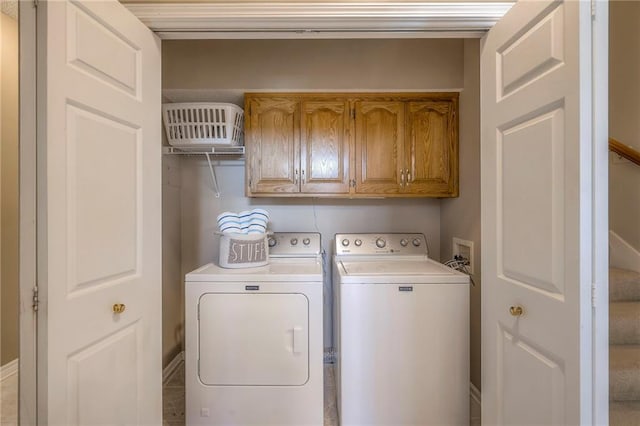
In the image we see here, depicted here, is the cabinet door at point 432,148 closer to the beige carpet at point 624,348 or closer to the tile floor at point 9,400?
the beige carpet at point 624,348

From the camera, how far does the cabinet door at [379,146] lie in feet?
7.34

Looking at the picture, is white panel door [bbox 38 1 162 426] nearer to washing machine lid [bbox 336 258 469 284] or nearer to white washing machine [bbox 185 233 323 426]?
white washing machine [bbox 185 233 323 426]

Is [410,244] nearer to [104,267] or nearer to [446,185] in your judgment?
[446,185]

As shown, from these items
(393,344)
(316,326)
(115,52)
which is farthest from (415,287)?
(115,52)

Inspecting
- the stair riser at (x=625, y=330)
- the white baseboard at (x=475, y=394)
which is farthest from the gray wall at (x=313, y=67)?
the white baseboard at (x=475, y=394)

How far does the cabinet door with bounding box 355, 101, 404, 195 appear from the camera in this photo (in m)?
2.24

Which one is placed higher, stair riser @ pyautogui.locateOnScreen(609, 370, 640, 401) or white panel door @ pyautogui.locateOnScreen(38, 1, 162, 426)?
white panel door @ pyautogui.locateOnScreen(38, 1, 162, 426)

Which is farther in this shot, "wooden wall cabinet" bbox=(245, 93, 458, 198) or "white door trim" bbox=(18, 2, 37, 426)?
"wooden wall cabinet" bbox=(245, 93, 458, 198)

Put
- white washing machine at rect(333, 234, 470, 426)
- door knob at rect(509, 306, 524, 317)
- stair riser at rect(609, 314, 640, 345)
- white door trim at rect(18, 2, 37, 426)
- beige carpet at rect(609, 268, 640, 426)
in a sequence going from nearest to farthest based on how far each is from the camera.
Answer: white door trim at rect(18, 2, 37, 426)
door knob at rect(509, 306, 524, 317)
beige carpet at rect(609, 268, 640, 426)
stair riser at rect(609, 314, 640, 345)
white washing machine at rect(333, 234, 470, 426)

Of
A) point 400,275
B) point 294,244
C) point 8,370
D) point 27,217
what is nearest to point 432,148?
point 400,275

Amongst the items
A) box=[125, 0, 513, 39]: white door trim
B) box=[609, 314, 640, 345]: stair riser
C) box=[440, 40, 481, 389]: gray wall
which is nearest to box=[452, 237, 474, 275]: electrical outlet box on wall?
box=[440, 40, 481, 389]: gray wall

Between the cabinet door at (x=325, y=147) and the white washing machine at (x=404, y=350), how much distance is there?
0.79 m

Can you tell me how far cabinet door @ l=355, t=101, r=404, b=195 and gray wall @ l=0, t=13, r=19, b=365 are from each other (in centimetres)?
178

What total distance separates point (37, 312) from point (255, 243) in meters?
1.23
